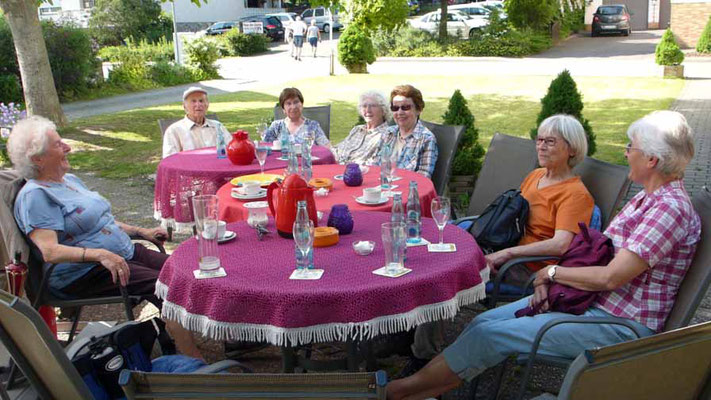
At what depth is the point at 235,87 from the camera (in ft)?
63.8

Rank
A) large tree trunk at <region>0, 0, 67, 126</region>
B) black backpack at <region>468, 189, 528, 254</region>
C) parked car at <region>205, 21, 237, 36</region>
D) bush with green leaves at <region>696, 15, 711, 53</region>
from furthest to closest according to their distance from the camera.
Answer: parked car at <region>205, 21, 237, 36</region>, bush with green leaves at <region>696, 15, 711, 53</region>, large tree trunk at <region>0, 0, 67, 126</region>, black backpack at <region>468, 189, 528, 254</region>

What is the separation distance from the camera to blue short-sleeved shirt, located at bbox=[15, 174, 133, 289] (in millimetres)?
3535

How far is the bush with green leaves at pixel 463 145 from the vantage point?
6.73 metres

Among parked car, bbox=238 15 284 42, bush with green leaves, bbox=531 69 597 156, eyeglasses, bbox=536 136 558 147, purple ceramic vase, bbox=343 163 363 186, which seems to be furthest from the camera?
parked car, bbox=238 15 284 42

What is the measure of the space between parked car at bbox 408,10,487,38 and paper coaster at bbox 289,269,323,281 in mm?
26808

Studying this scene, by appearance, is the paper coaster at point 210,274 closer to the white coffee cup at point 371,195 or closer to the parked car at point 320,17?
the white coffee cup at point 371,195

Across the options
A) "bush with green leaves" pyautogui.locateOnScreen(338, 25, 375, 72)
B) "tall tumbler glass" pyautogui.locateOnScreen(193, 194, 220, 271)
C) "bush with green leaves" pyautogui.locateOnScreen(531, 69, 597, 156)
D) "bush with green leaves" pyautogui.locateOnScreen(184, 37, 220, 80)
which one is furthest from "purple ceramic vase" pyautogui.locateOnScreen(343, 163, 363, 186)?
"bush with green leaves" pyautogui.locateOnScreen(184, 37, 220, 80)

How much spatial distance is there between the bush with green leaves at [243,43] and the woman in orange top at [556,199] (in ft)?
91.0

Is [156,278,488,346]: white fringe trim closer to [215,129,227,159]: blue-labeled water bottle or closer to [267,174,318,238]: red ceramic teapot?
[267,174,318,238]: red ceramic teapot

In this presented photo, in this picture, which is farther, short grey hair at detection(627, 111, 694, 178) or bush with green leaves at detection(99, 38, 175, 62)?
bush with green leaves at detection(99, 38, 175, 62)

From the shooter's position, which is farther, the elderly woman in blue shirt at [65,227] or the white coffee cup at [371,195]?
the white coffee cup at [371,195]

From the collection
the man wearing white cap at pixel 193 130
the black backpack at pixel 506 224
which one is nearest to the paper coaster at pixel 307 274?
the black backpack at pixel 506 224

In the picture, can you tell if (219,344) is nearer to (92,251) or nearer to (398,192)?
(92,251)

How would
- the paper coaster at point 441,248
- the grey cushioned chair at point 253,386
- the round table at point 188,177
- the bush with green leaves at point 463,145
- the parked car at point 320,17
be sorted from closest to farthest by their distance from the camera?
the grey cushioned chair at point 253,386, the paper coaster at point 441,248, the round table at point 188,177, the bush with green leaves at point 463,145, the parked car at point 320,17
